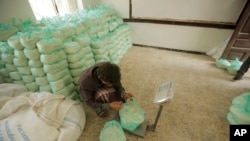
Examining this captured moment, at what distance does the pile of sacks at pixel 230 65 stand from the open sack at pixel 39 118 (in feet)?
7.50

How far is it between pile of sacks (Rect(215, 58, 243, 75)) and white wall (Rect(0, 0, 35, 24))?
2.89 metres

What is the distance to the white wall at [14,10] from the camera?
1.38 m

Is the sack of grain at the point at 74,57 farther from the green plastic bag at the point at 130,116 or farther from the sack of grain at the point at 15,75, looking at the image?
the green plastic bag at the point at 130,116

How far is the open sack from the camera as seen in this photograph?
99cm

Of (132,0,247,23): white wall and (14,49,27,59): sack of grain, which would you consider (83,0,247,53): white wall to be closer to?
(132,0,247,23): white wall

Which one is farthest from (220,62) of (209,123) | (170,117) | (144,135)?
(144,135)

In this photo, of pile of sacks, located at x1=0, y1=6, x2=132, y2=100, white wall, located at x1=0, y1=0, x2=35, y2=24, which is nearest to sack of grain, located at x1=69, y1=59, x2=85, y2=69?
pile of sacks, located at x1=0, y1=6, x2=132, y2=100

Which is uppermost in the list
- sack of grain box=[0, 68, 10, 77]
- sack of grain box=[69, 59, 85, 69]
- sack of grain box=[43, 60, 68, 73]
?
sack of grain box=[43, 60, 68, 73]

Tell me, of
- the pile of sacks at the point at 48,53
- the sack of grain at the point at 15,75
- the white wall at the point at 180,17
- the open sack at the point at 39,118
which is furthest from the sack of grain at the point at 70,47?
the white wall at the point at 180,17

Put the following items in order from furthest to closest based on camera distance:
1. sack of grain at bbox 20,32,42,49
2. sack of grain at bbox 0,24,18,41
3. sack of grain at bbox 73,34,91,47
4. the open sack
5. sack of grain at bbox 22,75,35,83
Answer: sack of grain at bbox 73,34,91,47 → sack of grain at bbox 22,75,35,83 → sack of grain at bbox 0,24,18,41 → sack of grain at bbox 20,32,42,49 → the open sack

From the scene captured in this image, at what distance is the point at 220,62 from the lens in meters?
2.23

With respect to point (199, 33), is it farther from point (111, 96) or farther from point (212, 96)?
point (111, 96)

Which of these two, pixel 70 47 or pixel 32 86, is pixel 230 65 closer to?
pixel 70 47

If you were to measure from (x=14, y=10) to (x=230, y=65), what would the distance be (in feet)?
10.0
